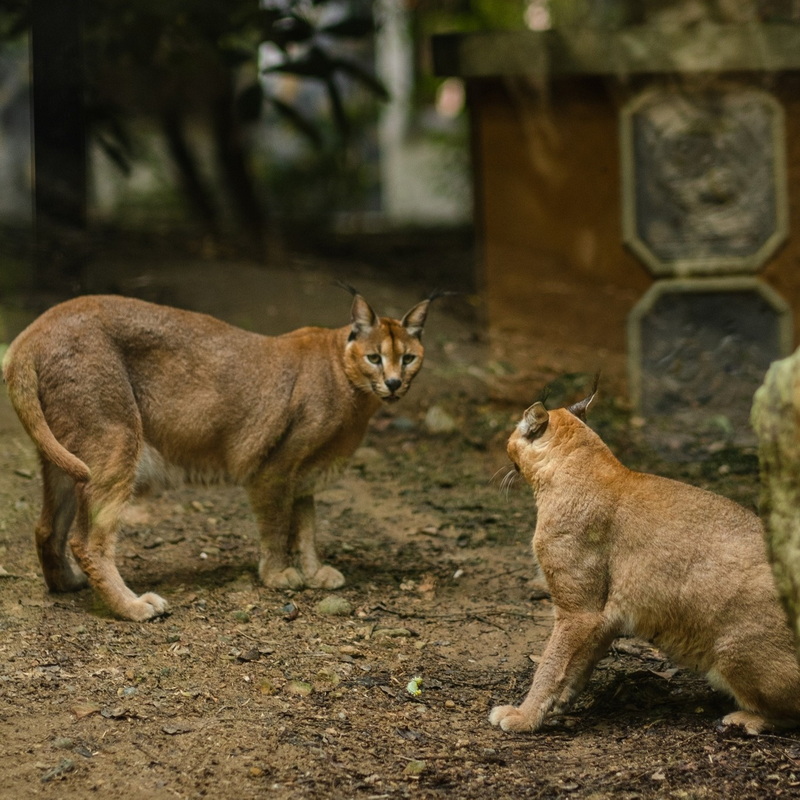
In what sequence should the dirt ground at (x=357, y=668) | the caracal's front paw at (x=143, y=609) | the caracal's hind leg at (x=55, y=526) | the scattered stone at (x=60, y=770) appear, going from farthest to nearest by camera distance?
the caracal's hind leg at (x=55, y=526), the caracal's front paw at (x=143, y=609), the dirt ground at (x=357, y=668), the scattered stone at (x=60, y=770)

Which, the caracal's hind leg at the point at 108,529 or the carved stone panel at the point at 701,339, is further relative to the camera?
the carved stone panel at the point at 701,339

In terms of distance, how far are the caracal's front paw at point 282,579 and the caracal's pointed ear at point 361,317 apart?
1254 mm

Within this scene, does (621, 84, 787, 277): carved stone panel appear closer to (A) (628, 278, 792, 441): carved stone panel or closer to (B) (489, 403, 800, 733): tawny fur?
(A) (628, 278, 792, 441): carved stone panel

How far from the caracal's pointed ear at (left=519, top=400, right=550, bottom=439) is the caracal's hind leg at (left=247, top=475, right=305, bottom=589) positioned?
1571mm

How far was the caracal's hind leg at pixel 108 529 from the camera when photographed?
5027 mm

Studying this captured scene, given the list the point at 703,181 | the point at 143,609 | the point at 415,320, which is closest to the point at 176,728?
the point at 143,609

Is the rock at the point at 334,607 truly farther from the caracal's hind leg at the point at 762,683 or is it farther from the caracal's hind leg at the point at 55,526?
the caracal's hind leg at the point at 762,683

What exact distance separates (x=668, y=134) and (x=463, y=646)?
15.9 feet

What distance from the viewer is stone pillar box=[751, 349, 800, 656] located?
10.1ft

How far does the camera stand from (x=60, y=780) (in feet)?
11.8

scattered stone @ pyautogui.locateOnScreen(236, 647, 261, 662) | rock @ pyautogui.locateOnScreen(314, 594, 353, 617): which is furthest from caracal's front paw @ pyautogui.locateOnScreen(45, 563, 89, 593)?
A: rock @ pyautogui.locateOnScreen(314, 594, 353, 617)

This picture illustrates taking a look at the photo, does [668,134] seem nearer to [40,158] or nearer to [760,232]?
[760,232]

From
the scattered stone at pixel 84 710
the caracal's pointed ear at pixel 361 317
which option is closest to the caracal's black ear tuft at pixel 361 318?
the caracal's pointed ear at pixel 361 317

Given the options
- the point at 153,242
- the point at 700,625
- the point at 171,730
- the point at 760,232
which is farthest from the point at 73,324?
the point at 153,242
